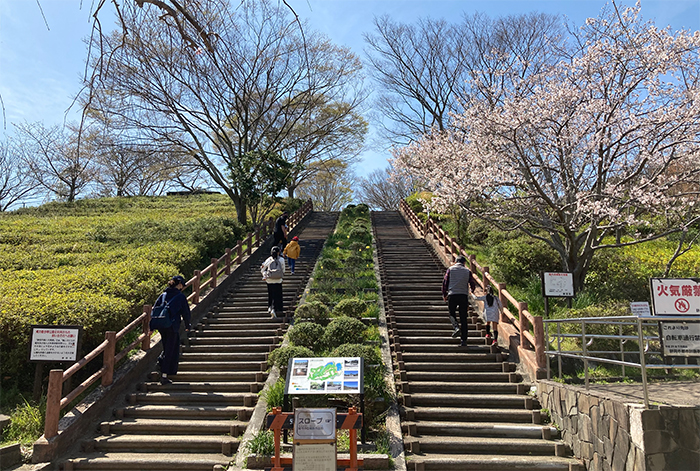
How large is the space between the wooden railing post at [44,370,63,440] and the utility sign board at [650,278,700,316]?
869 centimetres

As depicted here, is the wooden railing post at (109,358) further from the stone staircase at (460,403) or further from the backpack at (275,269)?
the stone staircase at (460,403)

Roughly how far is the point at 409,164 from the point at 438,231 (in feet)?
20.7

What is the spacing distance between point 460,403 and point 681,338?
143 inches

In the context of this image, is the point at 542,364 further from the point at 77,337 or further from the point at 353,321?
the point at 77,337

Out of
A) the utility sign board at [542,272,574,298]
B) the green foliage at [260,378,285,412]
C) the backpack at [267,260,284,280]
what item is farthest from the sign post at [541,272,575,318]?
the backpack at [267,260,284,280]

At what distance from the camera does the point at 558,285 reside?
9555 millimetres

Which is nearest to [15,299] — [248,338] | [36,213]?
[248,338]

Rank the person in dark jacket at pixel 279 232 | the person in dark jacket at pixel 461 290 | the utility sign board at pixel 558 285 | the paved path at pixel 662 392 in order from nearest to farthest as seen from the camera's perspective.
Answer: the paved path at pixel 662 392 < the person in dark jacket at pixel 461 290 < the utility sign board at pixel 558 285 < the person in dark jacket at pixel 279 232

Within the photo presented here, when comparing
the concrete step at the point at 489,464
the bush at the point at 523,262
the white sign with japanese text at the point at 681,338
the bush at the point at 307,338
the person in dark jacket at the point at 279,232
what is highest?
the person in dark jacket at the point at 279,232

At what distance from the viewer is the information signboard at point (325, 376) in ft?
19.7

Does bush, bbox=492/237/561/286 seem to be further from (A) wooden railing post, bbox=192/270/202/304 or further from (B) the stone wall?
(A) wooden railing post, bbox=192/270/202/304

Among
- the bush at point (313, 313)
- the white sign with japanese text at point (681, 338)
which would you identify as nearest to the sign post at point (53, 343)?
the bush at point (313, 313)

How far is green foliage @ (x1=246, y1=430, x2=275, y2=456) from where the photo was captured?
5.98 metres

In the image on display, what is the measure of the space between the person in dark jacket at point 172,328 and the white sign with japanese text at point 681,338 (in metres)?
6.93
